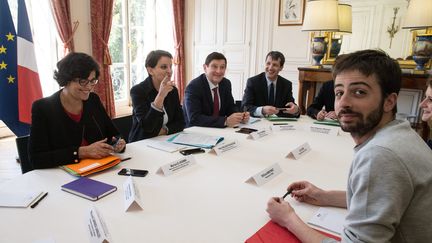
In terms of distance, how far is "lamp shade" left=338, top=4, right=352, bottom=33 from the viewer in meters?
3.73

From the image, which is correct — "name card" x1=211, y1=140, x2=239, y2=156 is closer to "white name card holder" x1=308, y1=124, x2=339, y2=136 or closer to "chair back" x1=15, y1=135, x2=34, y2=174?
"white name card holder" x1=308, y1=124, x2=339, y2=136

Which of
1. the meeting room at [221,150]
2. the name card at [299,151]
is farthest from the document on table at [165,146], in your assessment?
the name card at [299,151]

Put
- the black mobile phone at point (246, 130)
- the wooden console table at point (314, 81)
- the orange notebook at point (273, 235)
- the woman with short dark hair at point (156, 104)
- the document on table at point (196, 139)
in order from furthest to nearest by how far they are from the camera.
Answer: the wooden console table at point (314, 81) < the black mobile phone at point (246, 130) < the woman with short dark hair at point (156, 104) < the document on table at point (196, 139) < the orange notebook at point (273, 235)

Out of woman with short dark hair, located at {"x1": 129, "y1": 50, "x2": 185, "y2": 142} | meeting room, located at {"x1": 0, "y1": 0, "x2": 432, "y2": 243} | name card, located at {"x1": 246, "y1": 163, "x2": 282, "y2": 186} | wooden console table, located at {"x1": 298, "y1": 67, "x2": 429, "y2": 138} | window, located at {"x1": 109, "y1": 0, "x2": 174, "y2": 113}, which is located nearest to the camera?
meeting room, located at {"x1": 0, "y1": 0, "x2": 432, "y2": 243}

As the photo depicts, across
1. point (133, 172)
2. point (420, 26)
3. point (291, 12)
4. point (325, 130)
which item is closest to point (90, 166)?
point (133, 172)

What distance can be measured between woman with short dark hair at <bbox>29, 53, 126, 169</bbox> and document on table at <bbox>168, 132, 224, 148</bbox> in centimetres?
34

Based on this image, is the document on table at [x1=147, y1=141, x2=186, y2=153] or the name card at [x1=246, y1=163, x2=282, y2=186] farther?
the document on table at [x1=147, y1=141, x2=186, y2=153]

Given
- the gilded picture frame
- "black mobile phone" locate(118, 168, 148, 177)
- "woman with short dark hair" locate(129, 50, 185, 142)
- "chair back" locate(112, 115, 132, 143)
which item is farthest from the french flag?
the gilded picture frame

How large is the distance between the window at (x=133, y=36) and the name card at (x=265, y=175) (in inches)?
166

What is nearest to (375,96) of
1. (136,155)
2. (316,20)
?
(136,155)

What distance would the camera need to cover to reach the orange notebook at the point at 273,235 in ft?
2.89

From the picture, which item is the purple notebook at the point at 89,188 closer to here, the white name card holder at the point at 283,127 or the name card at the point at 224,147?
the name card at the point at 224,147

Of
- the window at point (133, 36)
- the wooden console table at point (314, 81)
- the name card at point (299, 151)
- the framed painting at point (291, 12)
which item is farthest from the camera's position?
the window at point (133, 36)

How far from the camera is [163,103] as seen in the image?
2.13 meters
